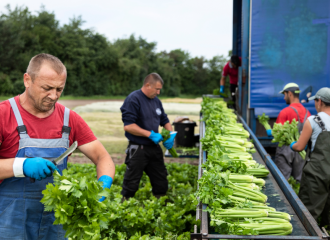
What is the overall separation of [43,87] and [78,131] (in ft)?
1.77

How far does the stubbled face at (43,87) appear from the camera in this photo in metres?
2.38

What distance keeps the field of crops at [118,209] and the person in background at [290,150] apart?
1.85 metres

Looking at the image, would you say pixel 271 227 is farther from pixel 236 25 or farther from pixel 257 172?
pixel 236 25

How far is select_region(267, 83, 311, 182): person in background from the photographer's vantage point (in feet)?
18.0

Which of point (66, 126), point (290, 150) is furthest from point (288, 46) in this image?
point (66, 126)

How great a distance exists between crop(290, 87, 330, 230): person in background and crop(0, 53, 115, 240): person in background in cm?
326

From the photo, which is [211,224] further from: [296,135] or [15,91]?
[15,91]

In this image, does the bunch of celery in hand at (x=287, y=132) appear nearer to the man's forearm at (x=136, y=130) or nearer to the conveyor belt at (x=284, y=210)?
the conveyor belt at (x=284, y=210)

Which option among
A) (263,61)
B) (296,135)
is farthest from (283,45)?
(296,135)

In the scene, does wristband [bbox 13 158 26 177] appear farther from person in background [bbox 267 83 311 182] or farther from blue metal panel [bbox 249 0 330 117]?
blue metal panel [bbox 249 0 330 117]

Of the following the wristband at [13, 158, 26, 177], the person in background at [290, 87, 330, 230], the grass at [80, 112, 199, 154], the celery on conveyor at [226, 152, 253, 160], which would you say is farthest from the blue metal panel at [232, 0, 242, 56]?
the wristband at [13, 158, 26, 177]

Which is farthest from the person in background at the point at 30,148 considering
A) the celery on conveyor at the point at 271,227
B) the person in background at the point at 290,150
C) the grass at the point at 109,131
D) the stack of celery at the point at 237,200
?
the grass at the point at 109,131

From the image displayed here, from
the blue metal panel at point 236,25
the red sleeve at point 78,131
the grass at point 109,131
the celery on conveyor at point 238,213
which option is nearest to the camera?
the celery on conveyor at point 238,213

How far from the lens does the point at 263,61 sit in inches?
272
